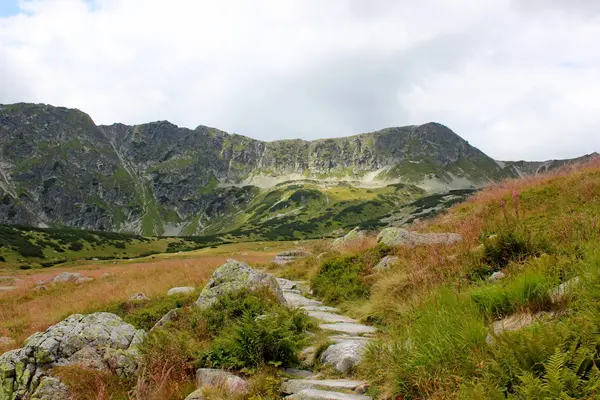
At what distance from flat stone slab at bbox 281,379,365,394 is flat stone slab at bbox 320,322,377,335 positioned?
273cm

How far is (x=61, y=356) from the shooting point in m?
7.75

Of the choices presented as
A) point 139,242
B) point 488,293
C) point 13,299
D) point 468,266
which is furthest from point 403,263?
point 139,242

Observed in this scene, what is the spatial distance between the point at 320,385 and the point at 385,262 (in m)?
8.03

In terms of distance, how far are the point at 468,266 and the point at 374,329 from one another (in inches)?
102

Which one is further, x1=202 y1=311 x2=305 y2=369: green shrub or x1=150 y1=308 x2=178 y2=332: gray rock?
x1=150 y1=308 x2=178 y2=332: gray rock

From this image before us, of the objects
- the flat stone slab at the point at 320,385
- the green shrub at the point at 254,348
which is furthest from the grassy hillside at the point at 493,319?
the green shrub at the point at 254,348

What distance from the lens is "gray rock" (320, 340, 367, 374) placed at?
637 cm

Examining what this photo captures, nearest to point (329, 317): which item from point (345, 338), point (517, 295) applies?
point (345, 338)

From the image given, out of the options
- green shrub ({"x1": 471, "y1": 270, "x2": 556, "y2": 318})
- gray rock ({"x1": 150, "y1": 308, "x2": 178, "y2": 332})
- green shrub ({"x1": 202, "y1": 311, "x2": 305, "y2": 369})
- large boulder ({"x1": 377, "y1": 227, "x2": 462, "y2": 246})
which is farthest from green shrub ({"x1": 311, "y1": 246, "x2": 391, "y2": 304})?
green shrub ({"x1": 471, "y1": 270, "x2": 556, "y2": 318})

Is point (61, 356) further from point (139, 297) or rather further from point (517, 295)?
point (517, 295)

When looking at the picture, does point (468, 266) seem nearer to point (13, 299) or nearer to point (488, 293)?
point (488, 293)

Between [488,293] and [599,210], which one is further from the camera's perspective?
[599,210]

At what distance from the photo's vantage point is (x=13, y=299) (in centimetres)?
2578

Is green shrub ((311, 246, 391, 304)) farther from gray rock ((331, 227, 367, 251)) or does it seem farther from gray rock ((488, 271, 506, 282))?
gray rock ((488, 271, 506, 282))
